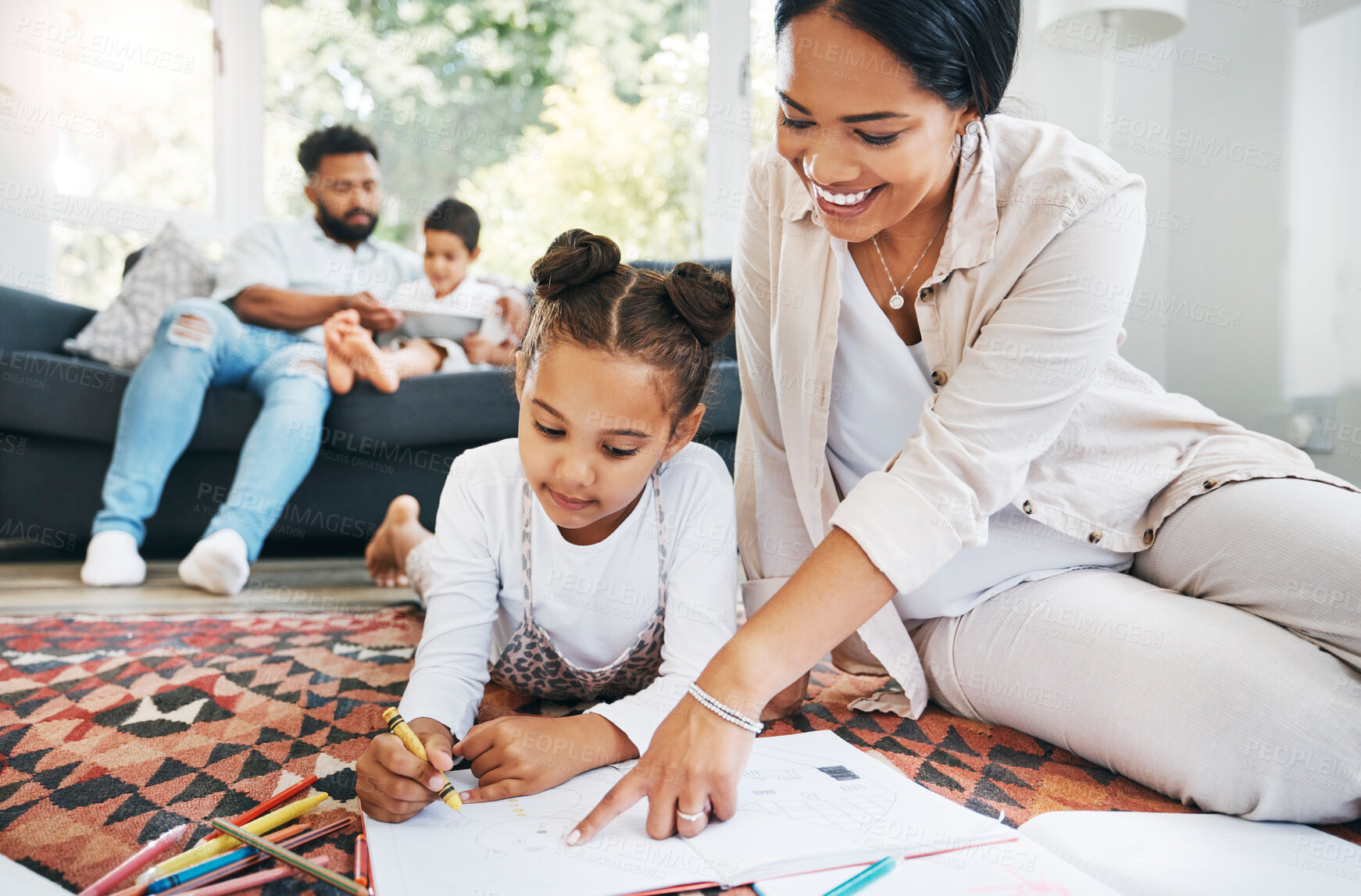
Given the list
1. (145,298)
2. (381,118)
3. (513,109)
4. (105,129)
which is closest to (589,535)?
(145,298)

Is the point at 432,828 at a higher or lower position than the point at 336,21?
lower

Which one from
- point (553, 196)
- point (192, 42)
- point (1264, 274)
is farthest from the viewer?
point (553, 196)

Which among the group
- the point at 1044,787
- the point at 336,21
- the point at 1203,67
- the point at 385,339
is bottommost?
the point at 1044,787

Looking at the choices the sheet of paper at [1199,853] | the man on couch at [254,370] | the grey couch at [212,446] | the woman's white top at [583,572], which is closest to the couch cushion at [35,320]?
the grey couch at [212,446]

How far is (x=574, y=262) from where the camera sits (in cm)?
100

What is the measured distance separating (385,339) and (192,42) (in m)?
2.30

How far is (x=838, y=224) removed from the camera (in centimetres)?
97

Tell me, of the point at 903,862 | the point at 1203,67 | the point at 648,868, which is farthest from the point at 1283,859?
the point at 1203,67

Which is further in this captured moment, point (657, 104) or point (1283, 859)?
point (657, 104)

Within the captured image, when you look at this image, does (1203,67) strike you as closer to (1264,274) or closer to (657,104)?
(1264,274)

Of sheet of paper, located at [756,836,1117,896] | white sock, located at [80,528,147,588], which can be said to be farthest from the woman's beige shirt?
white sock, located at [80,528,147,588]

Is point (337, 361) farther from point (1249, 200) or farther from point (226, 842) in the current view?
point (1249, 200)

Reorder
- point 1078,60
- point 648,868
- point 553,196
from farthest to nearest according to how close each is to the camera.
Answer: point 553,196 < point 1078,60 < point 648,868

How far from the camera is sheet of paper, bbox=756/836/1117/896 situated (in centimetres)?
67
